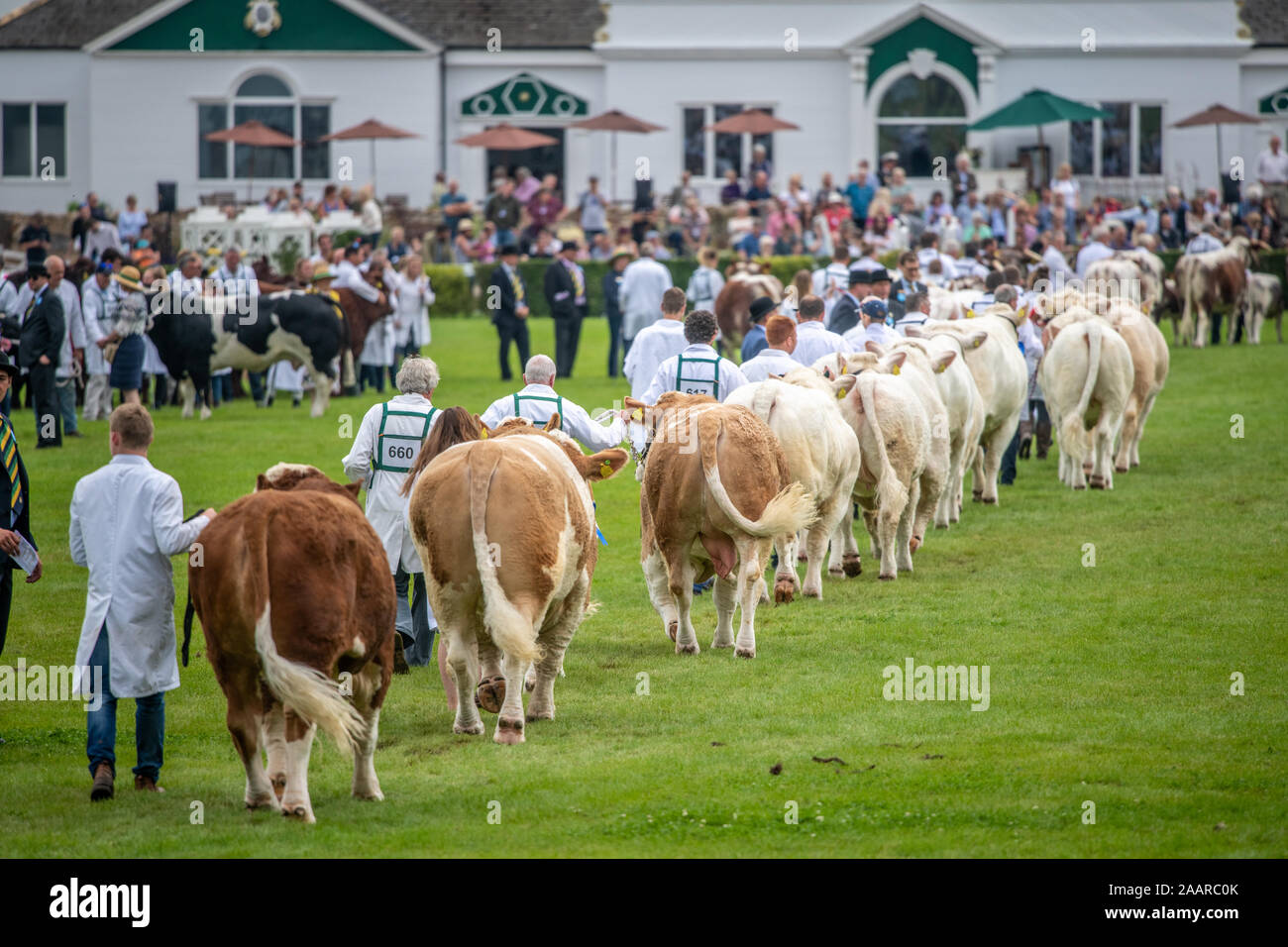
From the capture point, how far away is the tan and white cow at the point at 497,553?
321 inches

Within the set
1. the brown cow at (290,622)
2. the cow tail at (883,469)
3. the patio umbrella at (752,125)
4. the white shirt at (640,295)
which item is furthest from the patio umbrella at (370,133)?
the brown cow at (290,622)

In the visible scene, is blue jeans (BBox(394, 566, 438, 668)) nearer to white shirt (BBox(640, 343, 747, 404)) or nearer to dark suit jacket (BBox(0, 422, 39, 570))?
white shirt (BBox(640, 343, 747, 404))

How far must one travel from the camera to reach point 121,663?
24.5 ft

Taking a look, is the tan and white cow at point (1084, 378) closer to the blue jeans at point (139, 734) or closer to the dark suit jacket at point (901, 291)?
the dark suit jacket at point (901, 291)

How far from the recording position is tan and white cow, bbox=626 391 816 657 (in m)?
9.85

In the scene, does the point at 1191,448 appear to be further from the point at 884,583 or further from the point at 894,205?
the point at 894,205

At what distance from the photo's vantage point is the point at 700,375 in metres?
11.7

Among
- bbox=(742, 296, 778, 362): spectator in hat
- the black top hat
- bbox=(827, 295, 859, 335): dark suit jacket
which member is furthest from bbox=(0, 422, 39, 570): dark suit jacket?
bbox=(827, 295, 859, 335): dark suit jacket

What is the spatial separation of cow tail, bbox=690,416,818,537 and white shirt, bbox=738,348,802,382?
233 cm

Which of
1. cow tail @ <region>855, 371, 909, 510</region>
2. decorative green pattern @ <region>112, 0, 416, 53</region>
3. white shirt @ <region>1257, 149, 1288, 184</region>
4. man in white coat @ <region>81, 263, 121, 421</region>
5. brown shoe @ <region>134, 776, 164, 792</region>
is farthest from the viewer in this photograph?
decorative green pattern @ <region>112, 0, 416, 53</region>

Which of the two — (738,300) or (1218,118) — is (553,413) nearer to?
(738,300)

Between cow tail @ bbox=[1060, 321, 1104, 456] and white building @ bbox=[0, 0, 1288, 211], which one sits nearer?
cow tail @ bbox=[1060, 321, 1104, 456]

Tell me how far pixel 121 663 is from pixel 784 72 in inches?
1393
